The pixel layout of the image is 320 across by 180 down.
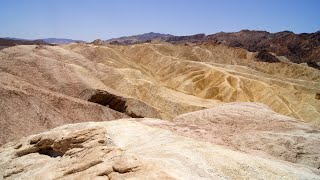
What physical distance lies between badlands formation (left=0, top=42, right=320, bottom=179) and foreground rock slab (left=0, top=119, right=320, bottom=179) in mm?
37

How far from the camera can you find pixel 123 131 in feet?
48.8

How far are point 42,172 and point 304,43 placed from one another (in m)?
156

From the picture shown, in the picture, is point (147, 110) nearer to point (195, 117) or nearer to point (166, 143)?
point (195, 117)

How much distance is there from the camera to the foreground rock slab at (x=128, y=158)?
383 inches

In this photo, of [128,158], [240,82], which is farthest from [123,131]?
[240,82]

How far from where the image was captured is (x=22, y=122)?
23.1 meters

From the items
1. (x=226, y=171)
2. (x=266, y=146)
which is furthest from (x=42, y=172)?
(x=266, y=146)

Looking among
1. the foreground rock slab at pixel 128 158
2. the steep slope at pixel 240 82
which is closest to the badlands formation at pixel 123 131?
the foreground rock slab at pixel 128 158

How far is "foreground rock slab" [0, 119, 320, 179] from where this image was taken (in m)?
9.72

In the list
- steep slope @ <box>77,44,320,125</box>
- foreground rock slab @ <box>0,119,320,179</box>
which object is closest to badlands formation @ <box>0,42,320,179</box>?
foreground rock slab @ <box>0,119,320,179</box>

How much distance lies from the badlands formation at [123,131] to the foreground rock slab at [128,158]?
0.12 ft

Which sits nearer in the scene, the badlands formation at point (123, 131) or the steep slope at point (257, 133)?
the badlands formation at point (123, 131)

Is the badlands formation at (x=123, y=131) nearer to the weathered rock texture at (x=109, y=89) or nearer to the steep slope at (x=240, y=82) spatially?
the weathered rock texture at (x=109, y=89)

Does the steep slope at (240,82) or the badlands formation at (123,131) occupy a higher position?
the badlands formation at (123,131)
